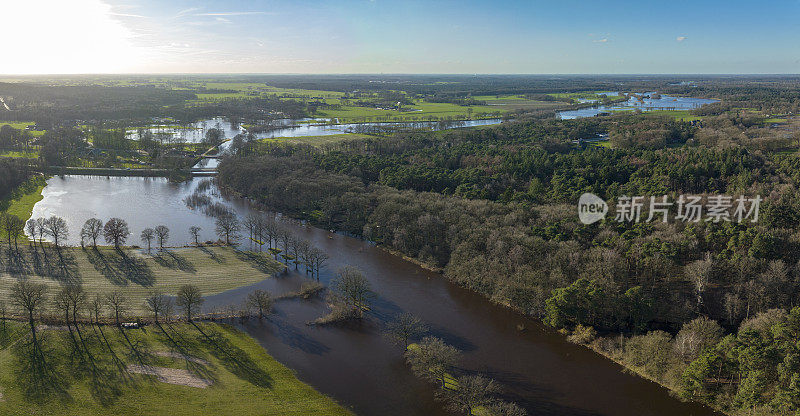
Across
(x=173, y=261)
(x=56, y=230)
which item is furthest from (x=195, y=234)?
(x=56, y=230)

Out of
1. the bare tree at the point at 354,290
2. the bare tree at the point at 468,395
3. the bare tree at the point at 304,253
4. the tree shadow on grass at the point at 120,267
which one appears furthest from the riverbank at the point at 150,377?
the bare tree at the point at 304,253

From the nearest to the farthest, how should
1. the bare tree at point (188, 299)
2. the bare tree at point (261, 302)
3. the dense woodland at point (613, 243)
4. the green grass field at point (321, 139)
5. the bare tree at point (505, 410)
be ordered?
the bare tree at point (505, 410) → the dense woodland at point (613, 243) → the bare tree at point (188, 299) → the bare tree at point (261, 302) → the green grass field at point (321, 139)

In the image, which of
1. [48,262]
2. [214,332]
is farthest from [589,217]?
[48,262]

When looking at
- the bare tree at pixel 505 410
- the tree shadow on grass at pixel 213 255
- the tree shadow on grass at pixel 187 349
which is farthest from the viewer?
the tree shadow on grass at pixel 213 255

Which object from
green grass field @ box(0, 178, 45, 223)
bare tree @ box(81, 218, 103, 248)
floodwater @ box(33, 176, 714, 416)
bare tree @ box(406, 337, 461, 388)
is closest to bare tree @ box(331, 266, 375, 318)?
floodwater @ box(33, 176, 714, 416)

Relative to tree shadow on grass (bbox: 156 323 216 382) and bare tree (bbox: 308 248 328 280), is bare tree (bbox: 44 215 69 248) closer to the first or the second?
tree shadow on grass (bbox: 156 323 216 382)

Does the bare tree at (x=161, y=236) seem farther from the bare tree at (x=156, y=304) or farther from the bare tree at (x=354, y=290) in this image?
the bare tree at (x=354, y=290)

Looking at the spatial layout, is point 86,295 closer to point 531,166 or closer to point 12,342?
point 12,342

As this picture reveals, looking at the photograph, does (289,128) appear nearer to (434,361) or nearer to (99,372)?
(99,372)
